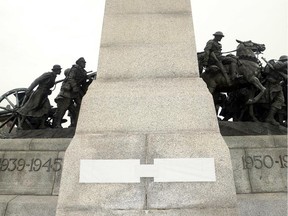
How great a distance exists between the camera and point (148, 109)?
4.00 meters

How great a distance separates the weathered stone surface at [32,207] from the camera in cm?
566

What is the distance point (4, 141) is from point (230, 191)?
622cm

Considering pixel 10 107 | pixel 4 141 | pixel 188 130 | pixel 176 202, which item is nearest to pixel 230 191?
pixel 176 202

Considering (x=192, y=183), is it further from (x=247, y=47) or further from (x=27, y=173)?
(x=247, y=47)

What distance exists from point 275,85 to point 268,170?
13.1ft

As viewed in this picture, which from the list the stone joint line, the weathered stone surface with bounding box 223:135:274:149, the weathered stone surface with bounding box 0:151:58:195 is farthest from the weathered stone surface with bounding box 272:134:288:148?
the weathered stone surface with bounding box 0:151:58:195

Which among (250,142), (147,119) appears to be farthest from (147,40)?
(250,142)

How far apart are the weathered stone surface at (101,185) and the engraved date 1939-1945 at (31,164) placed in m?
3.25

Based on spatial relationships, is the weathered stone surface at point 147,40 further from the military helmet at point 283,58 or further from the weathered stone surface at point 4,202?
the military helmet at point 283,58

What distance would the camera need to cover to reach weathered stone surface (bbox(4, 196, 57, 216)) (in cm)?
566

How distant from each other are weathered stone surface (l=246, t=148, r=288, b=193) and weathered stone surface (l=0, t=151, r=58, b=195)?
4438 millimetres

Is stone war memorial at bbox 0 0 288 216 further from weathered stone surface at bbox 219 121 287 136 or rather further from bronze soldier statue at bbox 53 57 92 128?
bronze soldier statue at bbox 53 57 92 128

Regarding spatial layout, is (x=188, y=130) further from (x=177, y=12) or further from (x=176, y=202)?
(x=177, y=12)

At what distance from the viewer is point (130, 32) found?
4.88 meters
